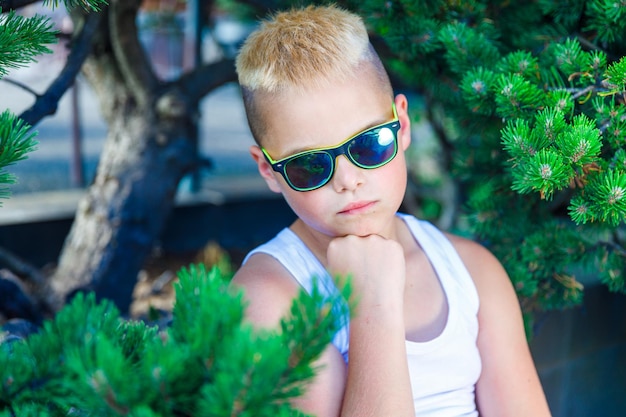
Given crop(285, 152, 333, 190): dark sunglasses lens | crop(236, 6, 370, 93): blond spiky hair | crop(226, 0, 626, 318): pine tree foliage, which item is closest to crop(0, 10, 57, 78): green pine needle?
crop(236, 6, 370, 93): blond spiky hair

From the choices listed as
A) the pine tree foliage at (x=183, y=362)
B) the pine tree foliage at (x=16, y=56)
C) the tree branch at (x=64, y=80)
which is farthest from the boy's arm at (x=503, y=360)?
the tree branch at (x=64, y=80)

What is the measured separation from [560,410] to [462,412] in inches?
50.8

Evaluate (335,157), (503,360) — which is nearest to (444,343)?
(503,360)

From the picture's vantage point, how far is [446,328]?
5.70 feet

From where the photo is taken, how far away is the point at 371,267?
1557 millimetres

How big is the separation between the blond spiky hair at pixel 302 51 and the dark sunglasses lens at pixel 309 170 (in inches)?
6.2

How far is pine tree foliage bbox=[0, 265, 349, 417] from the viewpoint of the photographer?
2.69ft

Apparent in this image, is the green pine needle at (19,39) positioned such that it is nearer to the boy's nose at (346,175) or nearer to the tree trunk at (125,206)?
the boy's nose at (346,175)

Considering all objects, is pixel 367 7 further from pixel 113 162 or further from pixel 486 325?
pixel 113 162

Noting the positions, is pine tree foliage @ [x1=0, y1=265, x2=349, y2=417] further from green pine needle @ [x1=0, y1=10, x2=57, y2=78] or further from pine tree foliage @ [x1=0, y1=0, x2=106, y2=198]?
green pine needle @ [x1=0, y1=10, x2=57, y2=78]

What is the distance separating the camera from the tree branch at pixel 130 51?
2766 mm

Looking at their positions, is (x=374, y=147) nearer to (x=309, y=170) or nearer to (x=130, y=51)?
(x=309, y=170)

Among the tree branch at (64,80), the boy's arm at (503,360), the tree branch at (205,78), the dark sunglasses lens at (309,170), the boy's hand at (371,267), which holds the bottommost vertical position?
the boy's arm at (503,360)

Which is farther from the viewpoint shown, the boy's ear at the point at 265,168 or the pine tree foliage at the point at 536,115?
the boy's ear at the point at 265,168
